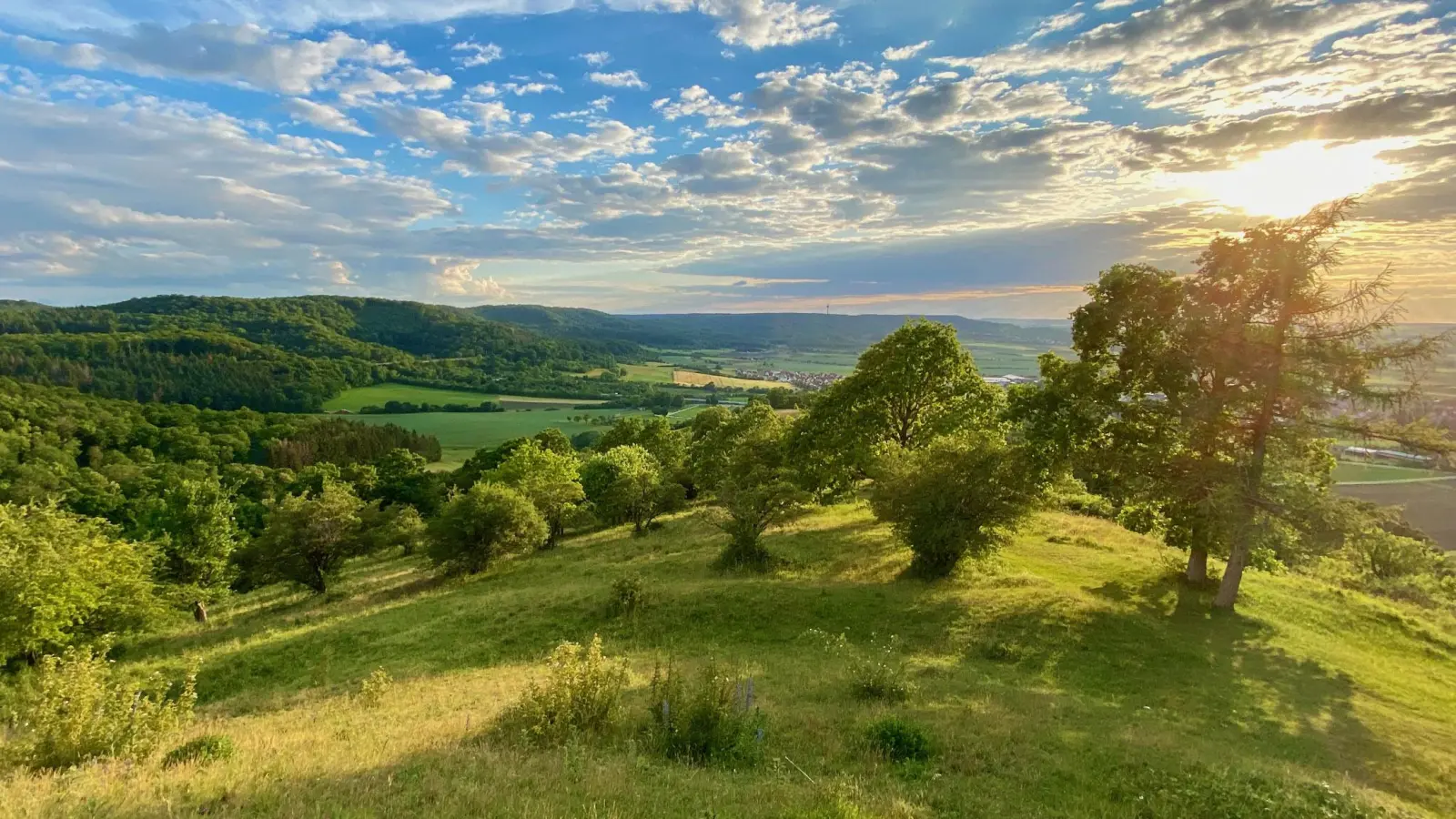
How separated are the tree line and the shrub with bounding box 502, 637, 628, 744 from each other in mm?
14472

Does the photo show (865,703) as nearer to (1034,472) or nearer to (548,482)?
(1034,472)

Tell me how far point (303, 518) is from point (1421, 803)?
4445cm

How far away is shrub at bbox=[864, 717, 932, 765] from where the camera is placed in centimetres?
965

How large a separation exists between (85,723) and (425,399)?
171557mm

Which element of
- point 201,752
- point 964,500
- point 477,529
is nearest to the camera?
point 201,752

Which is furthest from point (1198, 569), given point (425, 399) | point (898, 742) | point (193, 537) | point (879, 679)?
point (425, 399)

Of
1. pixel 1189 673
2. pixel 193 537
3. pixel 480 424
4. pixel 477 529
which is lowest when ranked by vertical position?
pixel 480 424

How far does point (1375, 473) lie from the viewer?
63.6m

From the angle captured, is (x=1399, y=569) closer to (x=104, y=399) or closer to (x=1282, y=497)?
(x=1282, y=497)

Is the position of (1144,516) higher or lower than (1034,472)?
lower

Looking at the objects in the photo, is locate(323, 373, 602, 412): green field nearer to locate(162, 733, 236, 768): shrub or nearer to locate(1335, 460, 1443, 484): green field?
locate(1335, 460, 1443, 484): green field

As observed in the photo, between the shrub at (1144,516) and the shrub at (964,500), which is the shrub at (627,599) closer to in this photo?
the shrub at (964,500)

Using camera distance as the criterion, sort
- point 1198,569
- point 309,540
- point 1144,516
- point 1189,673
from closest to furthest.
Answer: point 1189,673
point 1144,516
point 1198,569
point 309,540

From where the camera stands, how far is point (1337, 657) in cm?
1755
